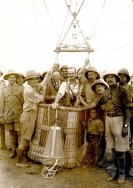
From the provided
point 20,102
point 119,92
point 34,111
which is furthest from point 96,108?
point 20,102

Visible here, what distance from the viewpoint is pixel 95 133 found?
16.7 feet

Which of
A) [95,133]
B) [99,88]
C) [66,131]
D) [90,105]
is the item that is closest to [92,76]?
[99,88]

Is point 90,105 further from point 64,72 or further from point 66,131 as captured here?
point 64,72

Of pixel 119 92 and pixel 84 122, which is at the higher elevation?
pixel 119 92

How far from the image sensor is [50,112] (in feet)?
16.5

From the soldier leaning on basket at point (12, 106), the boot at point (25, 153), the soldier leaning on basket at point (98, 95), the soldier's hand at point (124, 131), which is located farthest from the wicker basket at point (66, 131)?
the soldier's hand at point (124, 131)

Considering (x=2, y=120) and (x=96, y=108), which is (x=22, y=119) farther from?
(x=96, y=108)

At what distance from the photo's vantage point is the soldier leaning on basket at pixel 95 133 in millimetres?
5090

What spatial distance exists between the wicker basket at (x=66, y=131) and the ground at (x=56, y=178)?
0.24 m

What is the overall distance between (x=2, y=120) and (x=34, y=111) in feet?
4.54

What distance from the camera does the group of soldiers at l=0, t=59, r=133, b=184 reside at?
441 cm

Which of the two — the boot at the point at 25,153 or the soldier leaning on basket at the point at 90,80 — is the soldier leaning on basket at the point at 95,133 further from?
the boot at the point at 25,153

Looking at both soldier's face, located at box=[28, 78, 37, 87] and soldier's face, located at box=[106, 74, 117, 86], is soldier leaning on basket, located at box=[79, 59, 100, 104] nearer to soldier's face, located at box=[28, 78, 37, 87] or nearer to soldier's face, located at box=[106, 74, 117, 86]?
soldier's face, located at box=[106, 74, 117, 86]

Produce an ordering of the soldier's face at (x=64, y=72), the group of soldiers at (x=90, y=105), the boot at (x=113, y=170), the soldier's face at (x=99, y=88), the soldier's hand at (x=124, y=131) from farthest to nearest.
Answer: the soldier's face at (x=64, y=72), the soldier's face at (x=99, y=88), the boot at (x=113, y=170), the group of soldiers at (x=90, y=105), the soldier's hand at (x=124, y=131)
